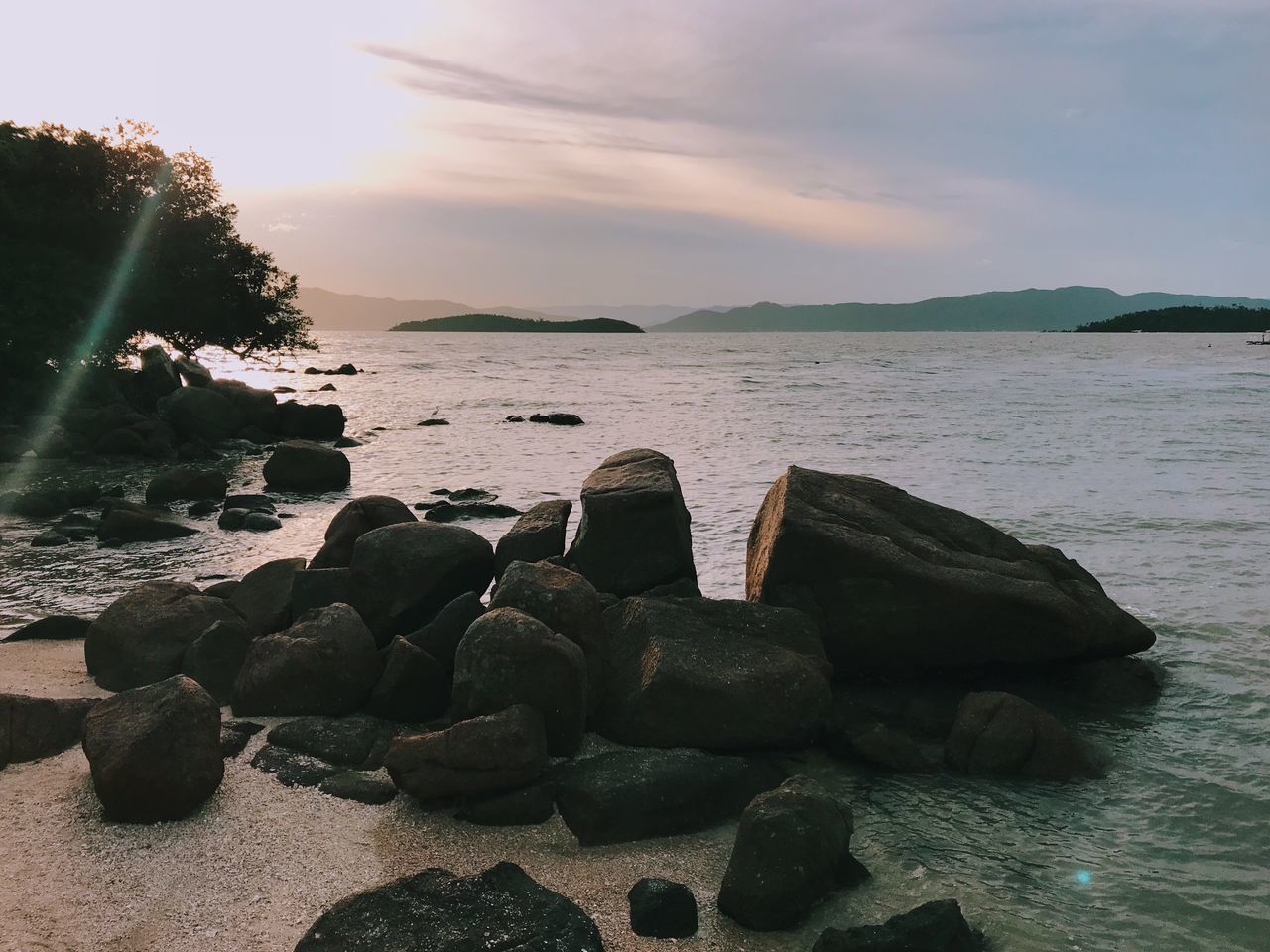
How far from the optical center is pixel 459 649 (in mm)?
7285

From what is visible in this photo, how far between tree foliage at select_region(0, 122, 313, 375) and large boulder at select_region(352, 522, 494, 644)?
1024 inches

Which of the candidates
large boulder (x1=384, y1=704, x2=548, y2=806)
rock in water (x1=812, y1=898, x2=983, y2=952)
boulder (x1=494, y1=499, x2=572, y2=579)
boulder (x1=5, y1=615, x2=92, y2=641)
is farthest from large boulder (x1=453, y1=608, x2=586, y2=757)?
boulder (x1=5, y1=615, x2=92, y2=641)

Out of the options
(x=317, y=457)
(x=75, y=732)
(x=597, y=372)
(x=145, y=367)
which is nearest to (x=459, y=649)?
(x=75, y=732)

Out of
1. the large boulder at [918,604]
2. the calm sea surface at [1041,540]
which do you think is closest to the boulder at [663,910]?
the calm sea surface at [1041,540]

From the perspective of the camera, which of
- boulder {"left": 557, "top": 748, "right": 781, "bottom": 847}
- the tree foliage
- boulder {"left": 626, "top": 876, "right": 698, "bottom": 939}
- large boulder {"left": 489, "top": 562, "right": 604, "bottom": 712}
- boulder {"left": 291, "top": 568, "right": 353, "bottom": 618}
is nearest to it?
boulder {"left": 626, "top": 876, "right": 698, "bottom": 939}

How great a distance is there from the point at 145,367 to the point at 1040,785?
3769 centimetres

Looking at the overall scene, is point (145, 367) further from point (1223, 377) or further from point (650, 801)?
point (1223, 377)

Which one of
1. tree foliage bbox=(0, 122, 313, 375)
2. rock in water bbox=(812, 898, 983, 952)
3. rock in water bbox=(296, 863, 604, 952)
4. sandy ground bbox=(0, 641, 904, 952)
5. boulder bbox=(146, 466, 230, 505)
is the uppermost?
tree foliage bbox=(0, 122, 313, 375)

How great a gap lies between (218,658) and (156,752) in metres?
2.39

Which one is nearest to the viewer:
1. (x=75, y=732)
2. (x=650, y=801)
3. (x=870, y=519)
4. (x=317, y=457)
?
(x=650, y=801)

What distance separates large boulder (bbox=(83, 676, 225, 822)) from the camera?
237 inches

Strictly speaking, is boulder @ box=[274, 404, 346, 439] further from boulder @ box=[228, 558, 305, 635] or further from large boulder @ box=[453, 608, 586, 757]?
large boulder @ box=[453, 608, 586, 757]

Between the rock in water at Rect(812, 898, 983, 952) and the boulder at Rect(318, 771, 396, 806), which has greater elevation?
the rock in water at Rect(812, 898, 983, 952)

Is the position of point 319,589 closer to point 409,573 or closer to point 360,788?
point 409,573
